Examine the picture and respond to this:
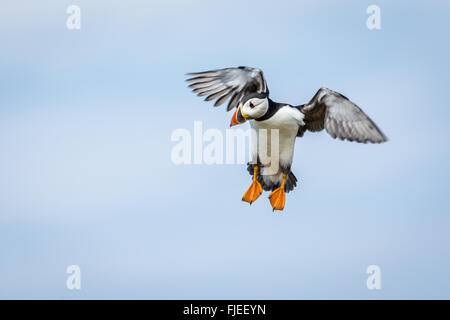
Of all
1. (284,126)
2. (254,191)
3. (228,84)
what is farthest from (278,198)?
(228,84)

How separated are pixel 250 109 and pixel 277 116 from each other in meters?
0.60

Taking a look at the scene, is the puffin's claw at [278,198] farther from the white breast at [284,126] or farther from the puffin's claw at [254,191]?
the white breast at [284,126]

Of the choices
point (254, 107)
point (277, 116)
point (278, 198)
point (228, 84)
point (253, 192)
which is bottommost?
point (278, 198)

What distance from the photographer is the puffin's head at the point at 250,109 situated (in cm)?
1284

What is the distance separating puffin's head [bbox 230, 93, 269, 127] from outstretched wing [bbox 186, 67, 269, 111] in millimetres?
1229

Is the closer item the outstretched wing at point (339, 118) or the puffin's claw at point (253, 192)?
the outstretched wing at point (339, 118)

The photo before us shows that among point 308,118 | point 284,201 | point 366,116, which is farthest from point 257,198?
point 366,116

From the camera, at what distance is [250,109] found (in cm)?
1289

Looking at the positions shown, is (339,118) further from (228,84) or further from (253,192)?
(228,84)

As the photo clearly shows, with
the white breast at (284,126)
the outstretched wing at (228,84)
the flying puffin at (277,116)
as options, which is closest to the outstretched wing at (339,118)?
the flying puffin at (277,116)

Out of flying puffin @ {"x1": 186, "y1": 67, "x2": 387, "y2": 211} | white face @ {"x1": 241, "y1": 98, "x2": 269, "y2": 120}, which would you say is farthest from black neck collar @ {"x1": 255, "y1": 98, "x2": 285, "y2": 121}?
white face @ {"x1": 241, "y1": 98, "x2": 269, "y2": 120}

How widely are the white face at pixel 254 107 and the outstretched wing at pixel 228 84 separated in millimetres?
1273

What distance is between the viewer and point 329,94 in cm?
1312

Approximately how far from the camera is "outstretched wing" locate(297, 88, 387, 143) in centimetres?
1262
